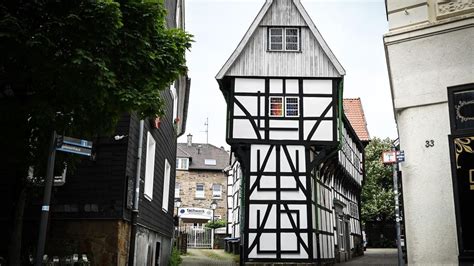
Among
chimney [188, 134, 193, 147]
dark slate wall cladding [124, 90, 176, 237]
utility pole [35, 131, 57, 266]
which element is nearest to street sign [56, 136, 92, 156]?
utility pole [35, 131, 57, 266]

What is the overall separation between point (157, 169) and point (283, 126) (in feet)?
17.8

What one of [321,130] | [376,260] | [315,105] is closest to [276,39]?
[315,105]

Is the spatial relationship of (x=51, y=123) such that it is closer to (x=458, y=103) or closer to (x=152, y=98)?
(x=152, y=98)

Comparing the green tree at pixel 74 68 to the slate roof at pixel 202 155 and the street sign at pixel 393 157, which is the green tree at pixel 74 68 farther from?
the slate roof at pixel 202 155

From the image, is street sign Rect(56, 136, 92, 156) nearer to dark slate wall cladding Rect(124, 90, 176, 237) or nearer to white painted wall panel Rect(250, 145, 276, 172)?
dark slate wall cladding Rect(124, 90, 176, 237)

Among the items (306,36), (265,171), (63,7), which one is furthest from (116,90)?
(306,36)

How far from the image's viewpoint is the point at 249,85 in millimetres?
19516

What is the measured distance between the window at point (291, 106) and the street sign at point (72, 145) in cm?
1244

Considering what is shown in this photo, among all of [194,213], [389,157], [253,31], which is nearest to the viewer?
[389,157]

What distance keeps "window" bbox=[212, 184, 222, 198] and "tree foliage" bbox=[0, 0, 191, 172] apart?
4087 cm

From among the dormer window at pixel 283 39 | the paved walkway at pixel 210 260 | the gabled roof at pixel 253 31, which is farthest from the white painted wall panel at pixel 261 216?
the dormer window at pixel 283 39

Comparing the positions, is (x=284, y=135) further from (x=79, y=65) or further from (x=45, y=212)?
(x=45, y=212)

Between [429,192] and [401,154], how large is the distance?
0.83 metres

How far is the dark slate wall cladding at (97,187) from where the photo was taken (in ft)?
34.4
